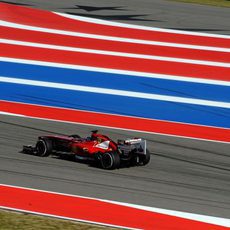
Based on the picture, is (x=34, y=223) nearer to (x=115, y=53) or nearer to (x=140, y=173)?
(x=140, y=173)

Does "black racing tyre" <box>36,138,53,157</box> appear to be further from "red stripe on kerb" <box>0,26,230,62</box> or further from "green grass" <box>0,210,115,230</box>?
"red stripe on kerb" <box>0,26,230,62</box>

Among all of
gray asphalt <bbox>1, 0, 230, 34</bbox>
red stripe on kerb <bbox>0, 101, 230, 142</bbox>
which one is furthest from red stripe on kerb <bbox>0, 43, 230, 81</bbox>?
red stripe on kerb <bbox>0, 101, 230, 142</bbox>

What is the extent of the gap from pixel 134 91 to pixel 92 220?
938 centimetres

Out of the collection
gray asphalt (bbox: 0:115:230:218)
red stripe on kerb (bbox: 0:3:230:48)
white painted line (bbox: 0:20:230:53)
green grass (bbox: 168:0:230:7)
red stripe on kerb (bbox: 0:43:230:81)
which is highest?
green grass (bbox: 168:0:230:7)

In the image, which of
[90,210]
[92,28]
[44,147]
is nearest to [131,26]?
[92,28]

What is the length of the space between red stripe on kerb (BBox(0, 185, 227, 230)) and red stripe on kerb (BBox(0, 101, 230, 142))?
5210 mm

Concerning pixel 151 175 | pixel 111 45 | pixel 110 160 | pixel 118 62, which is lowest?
pixel 151 175

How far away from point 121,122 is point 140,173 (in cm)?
382

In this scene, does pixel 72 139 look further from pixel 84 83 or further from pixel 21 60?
pixel 21 60

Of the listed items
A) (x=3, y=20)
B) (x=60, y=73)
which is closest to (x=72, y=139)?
(x=60, y=73)

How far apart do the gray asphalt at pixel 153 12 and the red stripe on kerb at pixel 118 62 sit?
14.0ft

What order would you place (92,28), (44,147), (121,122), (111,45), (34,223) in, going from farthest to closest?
1. (92,28)
2. (111,45)
3. (121,122)
4. (44,147)
5. (34,223)

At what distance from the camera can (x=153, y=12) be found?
29.3 metres

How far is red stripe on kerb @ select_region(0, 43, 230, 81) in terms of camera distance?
2236cm
